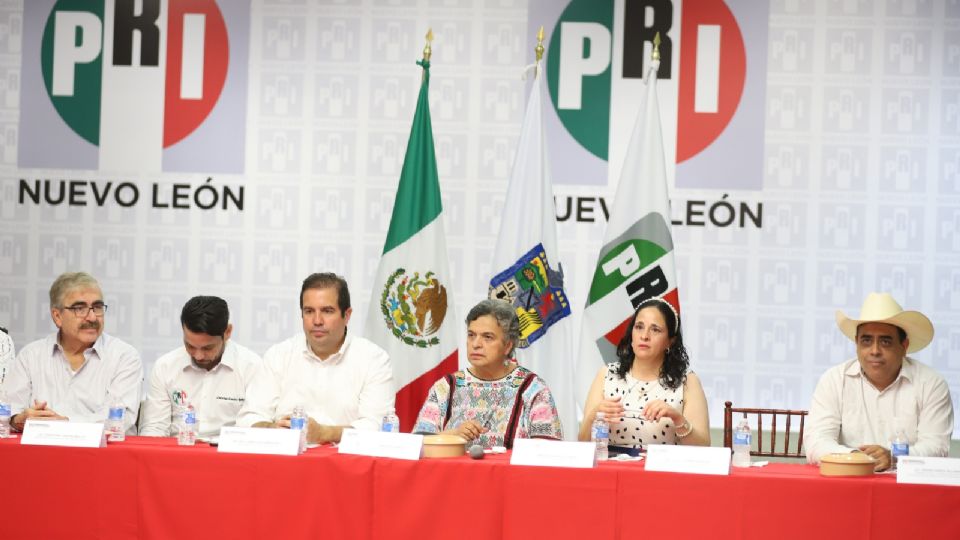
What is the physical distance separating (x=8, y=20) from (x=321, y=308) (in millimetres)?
3086

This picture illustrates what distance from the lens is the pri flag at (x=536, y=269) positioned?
5.09m

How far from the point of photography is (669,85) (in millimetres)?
5594

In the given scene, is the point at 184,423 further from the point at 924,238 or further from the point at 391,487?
the point at 924,238

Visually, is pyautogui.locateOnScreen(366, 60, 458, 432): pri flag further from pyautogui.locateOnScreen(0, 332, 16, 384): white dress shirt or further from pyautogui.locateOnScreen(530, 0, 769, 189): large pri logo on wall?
pyautogui.locateOnScreen(0, 332, 16, 384): white dress shirt

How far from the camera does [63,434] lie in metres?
3.34

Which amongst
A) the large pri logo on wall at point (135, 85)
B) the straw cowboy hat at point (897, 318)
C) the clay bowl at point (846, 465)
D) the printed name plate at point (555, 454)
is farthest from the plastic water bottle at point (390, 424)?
the large pri logo on wall at point (135, 85)

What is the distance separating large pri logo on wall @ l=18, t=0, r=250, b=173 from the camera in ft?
19.0

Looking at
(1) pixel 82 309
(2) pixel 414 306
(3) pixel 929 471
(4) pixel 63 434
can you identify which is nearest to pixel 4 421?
(4) pixel 63 434

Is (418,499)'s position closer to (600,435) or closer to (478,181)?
(600,435)

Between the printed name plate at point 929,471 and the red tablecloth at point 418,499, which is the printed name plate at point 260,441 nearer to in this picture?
the red tablecloth at point 418,499

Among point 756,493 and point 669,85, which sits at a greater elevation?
point 669,85

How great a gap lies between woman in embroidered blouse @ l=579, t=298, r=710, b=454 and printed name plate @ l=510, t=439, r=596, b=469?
0.57 meters

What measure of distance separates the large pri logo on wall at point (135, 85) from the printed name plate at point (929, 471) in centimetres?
384

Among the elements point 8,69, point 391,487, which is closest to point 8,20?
point 8,69
